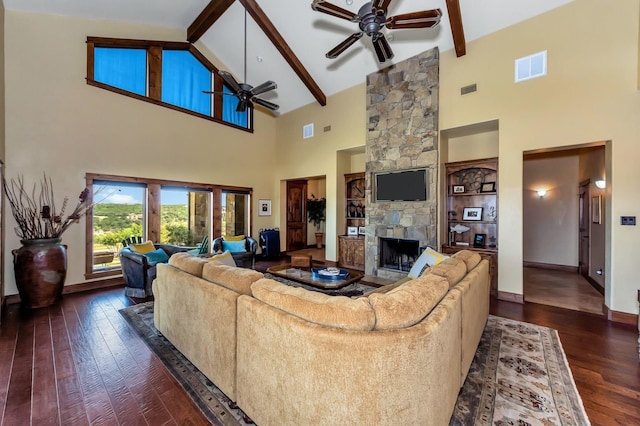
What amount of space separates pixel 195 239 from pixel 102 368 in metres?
4.38

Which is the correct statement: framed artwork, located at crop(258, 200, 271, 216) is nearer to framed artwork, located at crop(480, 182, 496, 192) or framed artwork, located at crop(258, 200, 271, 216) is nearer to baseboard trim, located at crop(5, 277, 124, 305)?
baseboard trim, located at crop(5, 277, 124, 305)

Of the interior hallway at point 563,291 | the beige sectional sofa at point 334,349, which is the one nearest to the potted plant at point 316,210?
the interior hallway at point 563,291

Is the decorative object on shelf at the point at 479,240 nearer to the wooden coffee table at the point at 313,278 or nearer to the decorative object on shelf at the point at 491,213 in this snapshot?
the decorative object on shelf at the point at 491,213

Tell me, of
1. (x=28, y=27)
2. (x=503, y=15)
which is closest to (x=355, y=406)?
(x=503, y=15)

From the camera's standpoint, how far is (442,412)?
60.6 inches

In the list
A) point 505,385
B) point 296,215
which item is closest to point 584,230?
point 505,385

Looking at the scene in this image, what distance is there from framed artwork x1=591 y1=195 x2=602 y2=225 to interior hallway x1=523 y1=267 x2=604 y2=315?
1.22 meters

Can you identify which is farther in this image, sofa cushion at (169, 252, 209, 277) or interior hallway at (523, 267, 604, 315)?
interior hallway at (523, 267, 604, 315)

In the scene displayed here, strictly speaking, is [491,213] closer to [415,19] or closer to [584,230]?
[584,230]

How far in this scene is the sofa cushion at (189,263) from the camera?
2.48 metres

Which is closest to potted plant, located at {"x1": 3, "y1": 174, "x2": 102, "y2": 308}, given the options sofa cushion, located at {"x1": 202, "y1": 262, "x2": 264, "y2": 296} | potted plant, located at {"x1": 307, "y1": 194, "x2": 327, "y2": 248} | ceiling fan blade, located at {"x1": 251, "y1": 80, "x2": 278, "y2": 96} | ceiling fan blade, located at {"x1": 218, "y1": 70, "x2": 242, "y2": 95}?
ceiling fan blade, located at {"x1": 218, "y1": 70, "x2": 242, "y2": 95}

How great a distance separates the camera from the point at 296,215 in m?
8.66

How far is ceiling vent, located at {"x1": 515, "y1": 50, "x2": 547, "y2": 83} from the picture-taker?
13.1ft

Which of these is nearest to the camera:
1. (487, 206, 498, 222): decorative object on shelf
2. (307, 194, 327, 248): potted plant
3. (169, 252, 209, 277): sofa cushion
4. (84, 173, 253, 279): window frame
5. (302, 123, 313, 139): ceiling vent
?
(169, 252, 209, 277): sofa cushion
